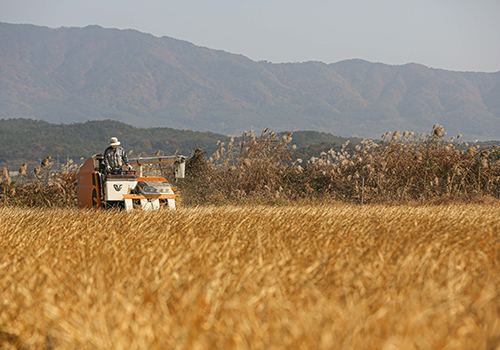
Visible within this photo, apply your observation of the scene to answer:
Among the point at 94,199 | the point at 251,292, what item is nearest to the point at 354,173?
the point at 94,199

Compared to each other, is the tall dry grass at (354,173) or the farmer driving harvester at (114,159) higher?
the farmer driving harvester at (114,159)

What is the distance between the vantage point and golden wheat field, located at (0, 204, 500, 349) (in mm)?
2191

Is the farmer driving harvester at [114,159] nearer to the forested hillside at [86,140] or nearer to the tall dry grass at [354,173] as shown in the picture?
the tall dry grass at [354,173]

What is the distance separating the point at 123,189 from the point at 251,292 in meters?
5.26

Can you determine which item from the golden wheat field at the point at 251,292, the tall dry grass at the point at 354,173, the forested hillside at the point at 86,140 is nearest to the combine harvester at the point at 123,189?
the golden wheat field at the point at 251,292

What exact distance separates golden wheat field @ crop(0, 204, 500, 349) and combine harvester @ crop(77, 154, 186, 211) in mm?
2591

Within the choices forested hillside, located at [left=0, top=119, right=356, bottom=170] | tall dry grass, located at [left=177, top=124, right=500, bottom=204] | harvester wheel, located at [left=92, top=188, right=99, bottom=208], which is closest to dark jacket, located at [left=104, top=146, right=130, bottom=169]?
harvester wheel, located at [left=92, top=188, right=99, bottom=208]

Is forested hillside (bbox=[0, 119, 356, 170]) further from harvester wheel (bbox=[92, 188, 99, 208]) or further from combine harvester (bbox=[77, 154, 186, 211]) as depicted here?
harvester wheel (bbox=[92, 188, 99, 208])

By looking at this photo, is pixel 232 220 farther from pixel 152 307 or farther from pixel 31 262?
pixel 152 307

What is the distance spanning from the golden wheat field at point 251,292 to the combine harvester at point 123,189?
2.59 meters

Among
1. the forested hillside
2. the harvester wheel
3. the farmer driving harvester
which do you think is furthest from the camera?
the forested hillside

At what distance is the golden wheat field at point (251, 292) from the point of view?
7.19 ft

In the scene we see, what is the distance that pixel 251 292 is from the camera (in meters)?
2.72

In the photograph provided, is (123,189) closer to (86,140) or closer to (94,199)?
(94,199)
